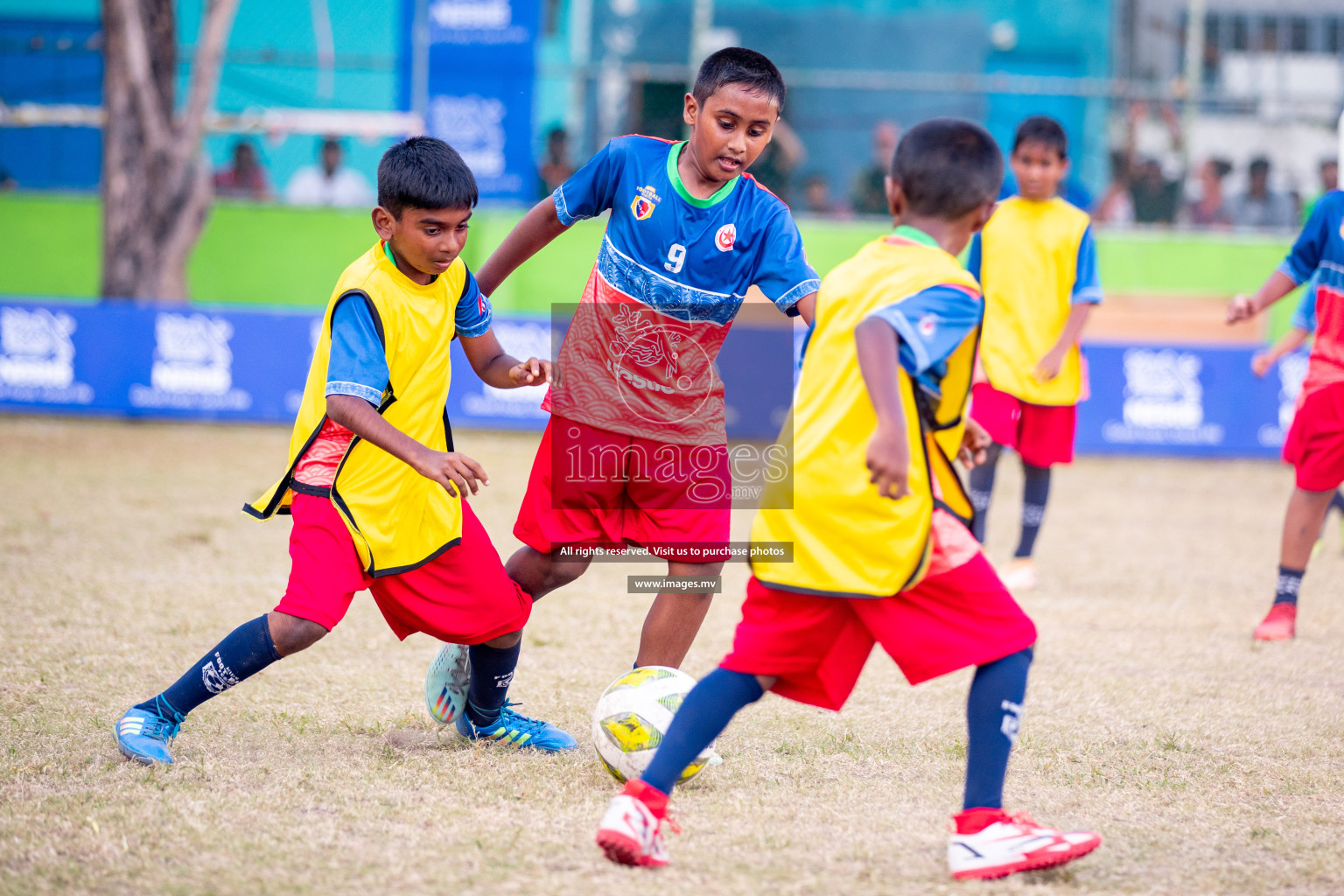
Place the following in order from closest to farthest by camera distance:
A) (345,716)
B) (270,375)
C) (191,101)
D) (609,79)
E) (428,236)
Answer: (428,236) → (345,716) → (270,375) → (191,101) → (609,79)

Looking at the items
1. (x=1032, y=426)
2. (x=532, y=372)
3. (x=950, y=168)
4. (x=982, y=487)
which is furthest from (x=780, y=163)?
(x=950, y=168)

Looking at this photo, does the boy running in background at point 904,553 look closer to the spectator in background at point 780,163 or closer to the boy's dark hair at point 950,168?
the boy's dark hair at point 950,168

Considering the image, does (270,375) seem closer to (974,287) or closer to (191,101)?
(191,101)

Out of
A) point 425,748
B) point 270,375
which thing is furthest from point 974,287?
point 270,375

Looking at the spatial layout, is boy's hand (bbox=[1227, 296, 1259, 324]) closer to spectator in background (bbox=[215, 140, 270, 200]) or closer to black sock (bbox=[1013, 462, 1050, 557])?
black sock (bbox=[1013, 462, 1050, 557])

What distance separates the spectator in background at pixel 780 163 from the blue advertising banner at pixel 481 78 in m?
2.27

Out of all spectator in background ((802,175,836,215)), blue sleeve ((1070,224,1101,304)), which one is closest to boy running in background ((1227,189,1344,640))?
blue sleeve ((1070,224,1101,304))

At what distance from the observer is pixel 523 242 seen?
3.84 meters

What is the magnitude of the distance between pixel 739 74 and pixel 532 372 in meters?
0.97

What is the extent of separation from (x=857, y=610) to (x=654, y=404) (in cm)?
104

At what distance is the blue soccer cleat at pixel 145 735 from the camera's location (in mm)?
3385

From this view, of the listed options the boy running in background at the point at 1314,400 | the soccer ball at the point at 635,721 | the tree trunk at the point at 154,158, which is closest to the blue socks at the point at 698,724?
the soccer ball at the point at 635,721

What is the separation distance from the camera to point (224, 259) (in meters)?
13.3

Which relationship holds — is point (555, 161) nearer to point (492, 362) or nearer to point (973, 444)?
point (492, 362)
